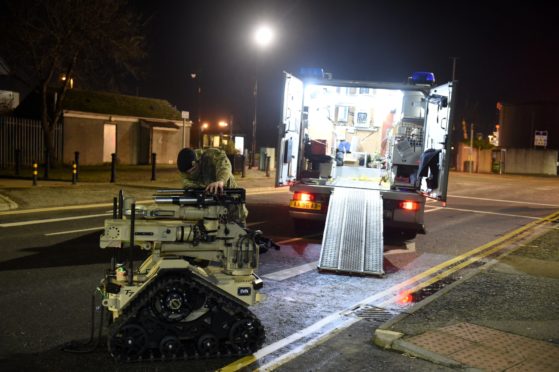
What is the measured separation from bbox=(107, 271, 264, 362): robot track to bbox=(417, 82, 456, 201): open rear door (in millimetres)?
6063

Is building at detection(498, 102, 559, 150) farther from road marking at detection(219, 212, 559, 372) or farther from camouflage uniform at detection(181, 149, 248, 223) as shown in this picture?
camouflage uniform at detection(181, 149, 248, 223)

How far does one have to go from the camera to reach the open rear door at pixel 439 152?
960 cm

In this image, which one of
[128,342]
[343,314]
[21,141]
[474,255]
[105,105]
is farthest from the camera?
[105,105]

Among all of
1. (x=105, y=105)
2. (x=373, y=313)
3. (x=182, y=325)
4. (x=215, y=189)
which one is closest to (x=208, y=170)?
(x=215, y=189)

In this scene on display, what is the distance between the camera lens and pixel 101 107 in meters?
27.9

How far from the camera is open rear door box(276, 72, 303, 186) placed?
10.5 meters

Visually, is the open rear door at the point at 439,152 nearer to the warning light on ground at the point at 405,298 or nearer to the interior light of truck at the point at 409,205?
the interior light of truck at the point at 409,205

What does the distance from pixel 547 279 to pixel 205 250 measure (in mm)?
5621

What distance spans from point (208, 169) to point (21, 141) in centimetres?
1993

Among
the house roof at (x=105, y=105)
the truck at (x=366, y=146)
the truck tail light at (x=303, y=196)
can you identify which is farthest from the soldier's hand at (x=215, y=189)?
the house roof at (x=105, y=105)

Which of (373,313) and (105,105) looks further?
(105,105)

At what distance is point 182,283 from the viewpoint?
4.51 meters

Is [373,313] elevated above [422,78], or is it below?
below

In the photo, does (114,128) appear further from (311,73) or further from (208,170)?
(208,170)
